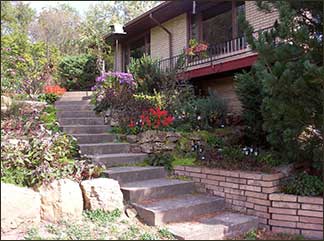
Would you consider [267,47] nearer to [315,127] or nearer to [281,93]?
[281,93]

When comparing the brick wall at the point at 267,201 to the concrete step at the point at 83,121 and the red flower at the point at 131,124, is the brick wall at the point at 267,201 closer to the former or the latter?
the red flower at the point at 131,124

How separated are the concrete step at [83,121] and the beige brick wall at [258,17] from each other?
4894mm

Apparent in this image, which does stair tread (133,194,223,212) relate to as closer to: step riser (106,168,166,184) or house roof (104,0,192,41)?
step riser (106,168,166,184)

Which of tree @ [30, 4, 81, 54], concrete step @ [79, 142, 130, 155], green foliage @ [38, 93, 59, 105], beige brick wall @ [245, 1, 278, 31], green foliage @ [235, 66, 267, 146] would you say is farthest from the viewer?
tree @ [30, 4, 81, 54]

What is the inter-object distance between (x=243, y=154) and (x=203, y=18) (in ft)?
22.1

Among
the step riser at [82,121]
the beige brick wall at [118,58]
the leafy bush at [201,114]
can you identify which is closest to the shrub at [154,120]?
the leafy bush at [201,114]

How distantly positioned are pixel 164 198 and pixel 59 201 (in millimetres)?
1523

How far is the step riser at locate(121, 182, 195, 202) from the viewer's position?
461 centimetres

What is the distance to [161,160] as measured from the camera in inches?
227

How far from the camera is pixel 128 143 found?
21.2ft

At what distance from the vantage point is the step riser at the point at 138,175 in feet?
16.4

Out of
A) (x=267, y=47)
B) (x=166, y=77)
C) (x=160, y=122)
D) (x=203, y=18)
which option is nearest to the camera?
(x=267, y=47)

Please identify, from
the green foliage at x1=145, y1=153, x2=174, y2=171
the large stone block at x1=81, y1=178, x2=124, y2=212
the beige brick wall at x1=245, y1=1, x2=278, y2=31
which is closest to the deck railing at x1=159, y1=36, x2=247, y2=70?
the beige brick wall at x1=245, y1=1, x2=278, y2=31

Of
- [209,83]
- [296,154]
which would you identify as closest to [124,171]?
→ [296,154]
